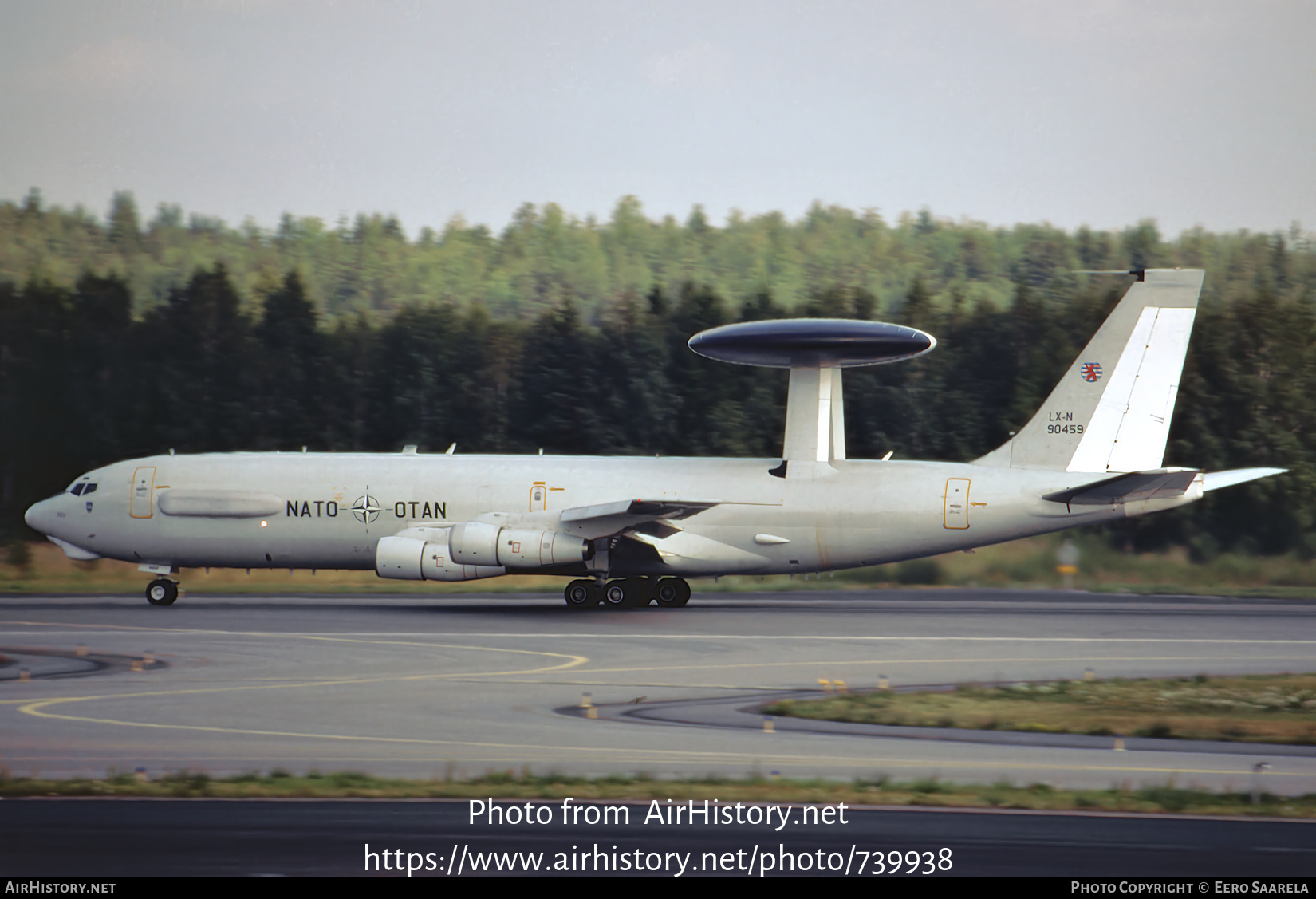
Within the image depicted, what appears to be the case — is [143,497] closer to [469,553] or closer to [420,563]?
[420,563]

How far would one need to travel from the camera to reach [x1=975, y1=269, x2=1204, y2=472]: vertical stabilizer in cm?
3381

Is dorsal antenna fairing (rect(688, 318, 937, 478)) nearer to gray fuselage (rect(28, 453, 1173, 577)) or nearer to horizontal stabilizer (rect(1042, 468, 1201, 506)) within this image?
gray fuselage (rect(28, 453, 1173, 577))

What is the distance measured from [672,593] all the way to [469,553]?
5549 millimetres

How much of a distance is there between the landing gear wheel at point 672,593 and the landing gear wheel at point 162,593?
12253 mm

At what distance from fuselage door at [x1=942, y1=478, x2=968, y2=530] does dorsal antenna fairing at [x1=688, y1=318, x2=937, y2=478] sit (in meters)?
3.05

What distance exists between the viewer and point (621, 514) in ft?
106

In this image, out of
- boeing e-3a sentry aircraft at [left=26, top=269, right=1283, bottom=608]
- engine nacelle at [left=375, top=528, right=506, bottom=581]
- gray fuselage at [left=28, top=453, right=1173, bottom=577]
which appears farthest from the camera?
gray fuselage at [left=28, top=453, right=1173, bottom=577]

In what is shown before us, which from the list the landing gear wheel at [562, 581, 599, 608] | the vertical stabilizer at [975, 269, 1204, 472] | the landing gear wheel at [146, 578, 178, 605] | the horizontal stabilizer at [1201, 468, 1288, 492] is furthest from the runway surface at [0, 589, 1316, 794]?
the vertical stabilizer at [975, 269, 1204, 472]

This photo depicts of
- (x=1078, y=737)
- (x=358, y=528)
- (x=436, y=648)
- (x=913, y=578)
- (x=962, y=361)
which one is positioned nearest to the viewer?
(x=1078, y=737)

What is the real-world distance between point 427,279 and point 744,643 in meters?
99.5

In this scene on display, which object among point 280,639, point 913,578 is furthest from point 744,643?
point 913,578

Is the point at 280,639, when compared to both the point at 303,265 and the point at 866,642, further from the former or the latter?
the point at 303,265

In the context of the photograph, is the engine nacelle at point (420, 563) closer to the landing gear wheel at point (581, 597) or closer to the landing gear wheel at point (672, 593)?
the landing gear wheel at point (581, 597)

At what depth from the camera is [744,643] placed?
26.5m
